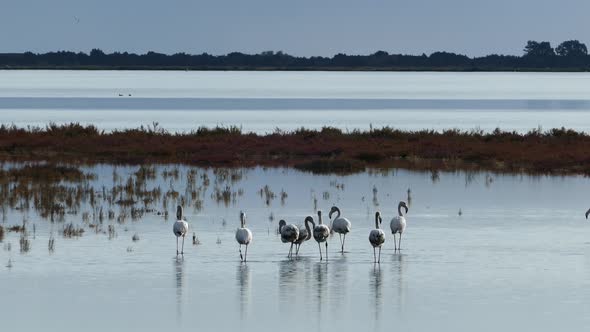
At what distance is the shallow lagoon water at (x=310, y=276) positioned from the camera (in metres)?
16.1

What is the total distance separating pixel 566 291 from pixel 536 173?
Result: 20.4 m

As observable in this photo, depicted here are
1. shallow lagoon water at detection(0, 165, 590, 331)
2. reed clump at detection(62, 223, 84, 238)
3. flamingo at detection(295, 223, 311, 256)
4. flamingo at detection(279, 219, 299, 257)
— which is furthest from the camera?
reed clump at detection(62, 223, 84, 238)

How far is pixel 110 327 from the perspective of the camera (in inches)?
611

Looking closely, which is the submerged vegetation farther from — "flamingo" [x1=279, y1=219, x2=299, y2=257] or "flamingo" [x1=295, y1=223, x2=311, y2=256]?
"flamingo" [x1=279, y1=219, x2=299, y2=257]

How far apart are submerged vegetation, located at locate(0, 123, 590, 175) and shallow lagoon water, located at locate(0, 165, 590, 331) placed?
405 inches

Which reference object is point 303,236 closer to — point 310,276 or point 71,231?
point 310,276

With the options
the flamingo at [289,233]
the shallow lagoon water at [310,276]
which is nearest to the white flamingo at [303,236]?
the shallow lagoon water at [310,276]

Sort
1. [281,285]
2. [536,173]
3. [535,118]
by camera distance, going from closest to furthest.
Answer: [281,285], [536,173], [535,118]

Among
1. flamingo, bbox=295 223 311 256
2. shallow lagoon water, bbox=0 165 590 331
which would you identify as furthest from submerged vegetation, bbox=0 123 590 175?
flamingo, bbox=295 223 311 256

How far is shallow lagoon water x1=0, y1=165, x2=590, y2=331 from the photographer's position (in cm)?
1609

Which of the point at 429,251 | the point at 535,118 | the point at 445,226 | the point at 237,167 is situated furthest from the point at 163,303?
the point at 535,118

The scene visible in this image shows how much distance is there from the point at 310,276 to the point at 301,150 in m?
25.1

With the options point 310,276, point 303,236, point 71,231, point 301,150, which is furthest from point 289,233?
point 301,150

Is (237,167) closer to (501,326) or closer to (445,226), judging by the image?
(445,226)
